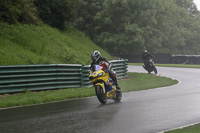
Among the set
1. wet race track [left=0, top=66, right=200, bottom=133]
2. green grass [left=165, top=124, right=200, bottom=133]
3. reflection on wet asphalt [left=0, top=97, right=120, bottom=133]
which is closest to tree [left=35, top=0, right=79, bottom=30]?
wet race track [left=0, top=66, right=200, bottom=133]

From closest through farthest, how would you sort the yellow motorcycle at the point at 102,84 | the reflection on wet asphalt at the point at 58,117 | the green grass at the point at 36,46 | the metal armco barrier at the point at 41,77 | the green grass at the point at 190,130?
the green grass at the point at 190,130 → the reflection on wet asphalt at the point at 58,117 → the yellow motorcycle at the point at 102,84 → the metal armco barrier at the point at 41,77 → the green grass at the point at 36,46

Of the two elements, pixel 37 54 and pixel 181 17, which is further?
pixel 181 17

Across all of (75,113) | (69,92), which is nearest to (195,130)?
(75,113)

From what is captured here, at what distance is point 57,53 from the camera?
22484 millimetres

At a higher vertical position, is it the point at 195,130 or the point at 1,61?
the point at 1,61

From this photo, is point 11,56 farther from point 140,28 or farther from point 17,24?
point 140,28

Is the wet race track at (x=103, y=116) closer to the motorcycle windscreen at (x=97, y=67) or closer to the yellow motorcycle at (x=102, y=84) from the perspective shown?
the yellow motorcycle at (x=102, y=84)

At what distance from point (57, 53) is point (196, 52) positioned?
2134 inches

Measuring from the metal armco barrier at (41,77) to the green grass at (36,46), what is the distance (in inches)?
92.7

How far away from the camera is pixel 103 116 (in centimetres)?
918

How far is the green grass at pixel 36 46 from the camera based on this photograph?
1834 centimetres

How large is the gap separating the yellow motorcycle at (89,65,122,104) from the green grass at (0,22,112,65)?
22.2 ft

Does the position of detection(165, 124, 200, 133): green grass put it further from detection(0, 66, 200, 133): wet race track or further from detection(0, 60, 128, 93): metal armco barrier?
detection(0, 60, 128, 93): metal armco barrier

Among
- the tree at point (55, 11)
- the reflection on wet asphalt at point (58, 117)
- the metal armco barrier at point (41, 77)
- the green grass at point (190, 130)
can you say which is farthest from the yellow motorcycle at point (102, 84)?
the tree at point (55, 11)
